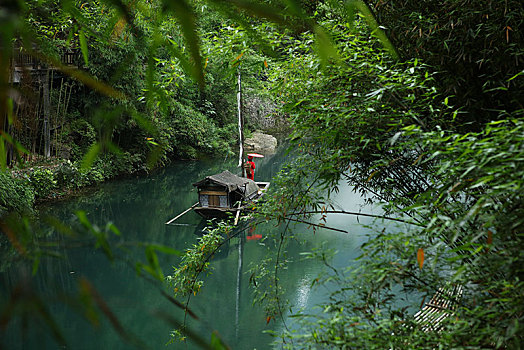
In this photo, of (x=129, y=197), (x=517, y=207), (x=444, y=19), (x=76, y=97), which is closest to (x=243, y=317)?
(x=444, y=19)

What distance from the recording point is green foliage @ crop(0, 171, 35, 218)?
213 inches

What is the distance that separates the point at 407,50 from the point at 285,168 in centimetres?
93

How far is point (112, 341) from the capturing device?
4.05m

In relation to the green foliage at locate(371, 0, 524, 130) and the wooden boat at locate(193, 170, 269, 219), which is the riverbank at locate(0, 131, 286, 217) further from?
the green foliage at locate(371, 0, 524, 130)

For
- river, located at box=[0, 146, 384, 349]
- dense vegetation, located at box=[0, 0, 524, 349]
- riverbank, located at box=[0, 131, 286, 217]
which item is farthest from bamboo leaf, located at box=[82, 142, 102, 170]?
riverbank, located at box=[0, 131, 286, 217]

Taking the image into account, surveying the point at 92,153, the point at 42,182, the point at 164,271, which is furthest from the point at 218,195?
the point at 92,153

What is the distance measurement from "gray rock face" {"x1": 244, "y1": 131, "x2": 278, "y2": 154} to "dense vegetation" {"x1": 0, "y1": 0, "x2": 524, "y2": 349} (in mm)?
10976

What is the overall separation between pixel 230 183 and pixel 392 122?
523 cm

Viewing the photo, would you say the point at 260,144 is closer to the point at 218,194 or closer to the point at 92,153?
Result: the point at 218,194

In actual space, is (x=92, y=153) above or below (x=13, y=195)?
above

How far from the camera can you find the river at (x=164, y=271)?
4.02 metres

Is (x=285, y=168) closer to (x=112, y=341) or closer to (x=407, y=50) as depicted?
(x=407, y=50)

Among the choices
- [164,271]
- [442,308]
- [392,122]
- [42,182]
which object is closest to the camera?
[442,308]

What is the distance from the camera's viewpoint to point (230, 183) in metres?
6.97
